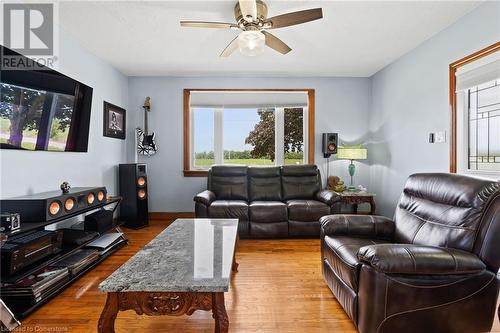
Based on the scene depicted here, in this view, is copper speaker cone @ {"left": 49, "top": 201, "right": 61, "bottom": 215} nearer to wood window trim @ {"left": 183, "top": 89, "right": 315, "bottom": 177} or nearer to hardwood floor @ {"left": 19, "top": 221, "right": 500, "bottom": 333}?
hardwood floor @ {"left": 19, "top": 221, "right": 500, "bottom": 333}

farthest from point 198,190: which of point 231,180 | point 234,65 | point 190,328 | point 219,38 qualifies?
point 190,328

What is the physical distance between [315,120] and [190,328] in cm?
373

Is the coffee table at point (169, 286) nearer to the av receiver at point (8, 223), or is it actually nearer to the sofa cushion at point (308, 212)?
the av receiver at point (8, 223)

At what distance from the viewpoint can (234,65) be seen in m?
3.84

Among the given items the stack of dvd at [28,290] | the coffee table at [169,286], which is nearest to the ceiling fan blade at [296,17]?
the coffee table at [169,286]

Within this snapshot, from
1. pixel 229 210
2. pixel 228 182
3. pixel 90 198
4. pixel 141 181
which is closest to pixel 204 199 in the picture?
pixel 229 210

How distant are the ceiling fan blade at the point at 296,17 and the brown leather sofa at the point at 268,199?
86.3 inches

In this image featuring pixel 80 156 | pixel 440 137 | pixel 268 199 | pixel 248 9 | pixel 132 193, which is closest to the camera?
pixel 248 9

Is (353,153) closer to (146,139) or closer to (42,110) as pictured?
(146,139)

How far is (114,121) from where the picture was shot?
3916mm

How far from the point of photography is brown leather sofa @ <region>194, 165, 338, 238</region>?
3400 mm

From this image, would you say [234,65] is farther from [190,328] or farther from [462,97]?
[190,328]

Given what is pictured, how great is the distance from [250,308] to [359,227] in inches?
42.3

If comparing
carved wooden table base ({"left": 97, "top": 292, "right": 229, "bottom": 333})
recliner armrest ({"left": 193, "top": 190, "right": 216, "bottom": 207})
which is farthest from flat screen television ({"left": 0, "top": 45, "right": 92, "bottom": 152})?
carved wooden table base ({"left": 97, "top": 292, "right": 229, "bottom": 333})
